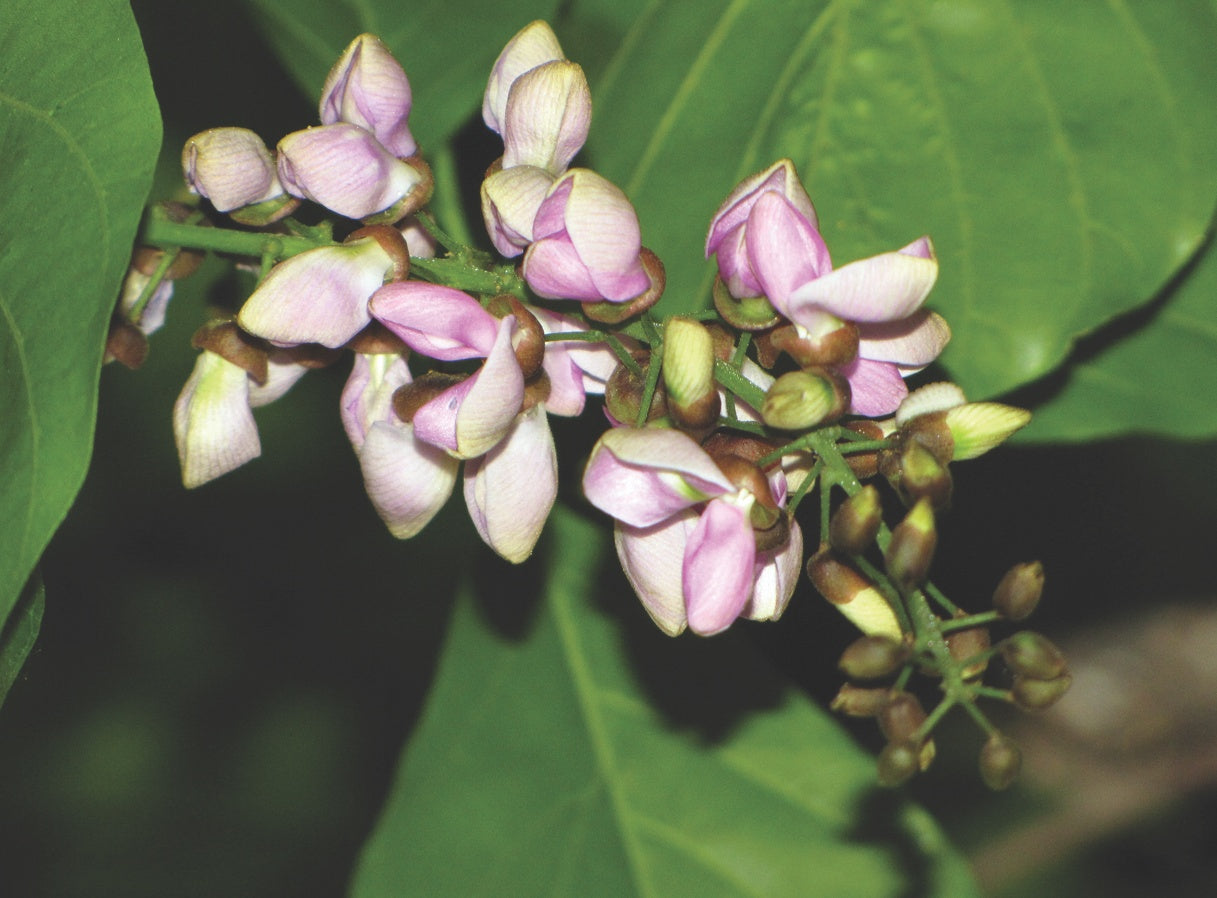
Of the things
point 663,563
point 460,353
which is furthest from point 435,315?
point 663,563

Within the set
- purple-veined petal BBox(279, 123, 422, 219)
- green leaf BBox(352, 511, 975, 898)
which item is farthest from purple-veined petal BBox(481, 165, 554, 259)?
green leaf BBox(352, 511, 975, 898)

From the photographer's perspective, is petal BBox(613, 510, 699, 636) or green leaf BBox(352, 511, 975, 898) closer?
petal BBox(613, 510, 699, 636)

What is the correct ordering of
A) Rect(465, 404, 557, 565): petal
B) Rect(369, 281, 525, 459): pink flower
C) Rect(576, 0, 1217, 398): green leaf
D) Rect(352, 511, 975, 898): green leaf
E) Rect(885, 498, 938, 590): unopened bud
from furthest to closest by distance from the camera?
1. Rect(352, 511, 975, 898): green leaf
2. Rect(576, 0, 1217, 398): green leaf
3. Rect(465, 404, 557, 565): petal
4. Rect(369, 281, 525, 459): pink flower
5. Rect(885, 498, 938, 590): unopened bud

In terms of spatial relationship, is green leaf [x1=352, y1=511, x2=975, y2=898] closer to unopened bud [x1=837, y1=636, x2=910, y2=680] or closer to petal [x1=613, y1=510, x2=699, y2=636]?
petal [x1=613, y1=510, x2=699, y2=636]

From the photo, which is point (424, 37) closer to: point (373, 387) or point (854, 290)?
point (373, 387)

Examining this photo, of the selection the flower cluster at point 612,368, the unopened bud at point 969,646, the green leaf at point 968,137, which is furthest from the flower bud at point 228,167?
the unopened bud at point 969,646

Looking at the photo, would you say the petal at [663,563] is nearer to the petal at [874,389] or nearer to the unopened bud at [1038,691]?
the petal at [874,389]
